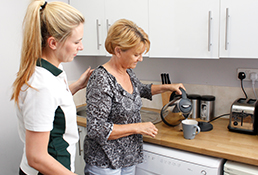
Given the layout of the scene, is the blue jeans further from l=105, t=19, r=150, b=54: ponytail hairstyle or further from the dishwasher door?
l=105, t=19, r=150, b=54: ponytail hairstyle

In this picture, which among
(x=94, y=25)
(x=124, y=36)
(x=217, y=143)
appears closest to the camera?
(x=124, y=36)

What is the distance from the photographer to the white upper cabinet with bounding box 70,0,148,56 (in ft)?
5.95

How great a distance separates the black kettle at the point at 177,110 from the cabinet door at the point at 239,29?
14.4 inches

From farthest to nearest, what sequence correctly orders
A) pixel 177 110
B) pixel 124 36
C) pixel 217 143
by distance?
1. pixel 177 110
2. pixel 217 143
3. pixel 124 36

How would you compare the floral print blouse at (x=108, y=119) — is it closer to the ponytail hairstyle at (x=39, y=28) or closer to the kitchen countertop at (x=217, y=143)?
the kitchen countertop at (x=217, y=143)

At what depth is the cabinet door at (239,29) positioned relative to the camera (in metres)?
1.41

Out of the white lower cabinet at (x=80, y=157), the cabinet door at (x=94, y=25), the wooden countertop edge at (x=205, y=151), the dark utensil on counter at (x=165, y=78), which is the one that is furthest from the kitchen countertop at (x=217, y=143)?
the cabinet door at (x=94, y=25)

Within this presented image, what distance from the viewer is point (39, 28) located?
2.85ft

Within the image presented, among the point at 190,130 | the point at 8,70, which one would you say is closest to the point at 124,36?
the point at 190,130

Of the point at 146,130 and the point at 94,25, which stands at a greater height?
the point at 94,25

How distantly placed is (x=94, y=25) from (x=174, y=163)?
1289mm

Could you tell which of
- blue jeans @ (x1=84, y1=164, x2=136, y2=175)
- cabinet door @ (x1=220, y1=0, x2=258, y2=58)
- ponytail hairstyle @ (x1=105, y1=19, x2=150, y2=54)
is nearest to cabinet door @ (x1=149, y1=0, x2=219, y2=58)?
cabinet door @ (x1=220, y1=0, x2=258, y2=58)

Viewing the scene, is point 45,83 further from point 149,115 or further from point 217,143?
point 149,115

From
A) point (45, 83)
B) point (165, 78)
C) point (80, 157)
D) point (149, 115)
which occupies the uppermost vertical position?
point (45, 83)
